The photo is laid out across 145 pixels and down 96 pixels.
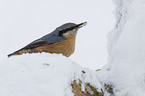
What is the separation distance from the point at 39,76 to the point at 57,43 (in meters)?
1.87

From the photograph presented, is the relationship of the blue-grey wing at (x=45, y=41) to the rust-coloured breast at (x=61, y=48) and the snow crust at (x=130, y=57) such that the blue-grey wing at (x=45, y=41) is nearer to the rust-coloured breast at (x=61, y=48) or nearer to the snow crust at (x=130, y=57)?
the rust-coloured breast at (x=61, y=48)

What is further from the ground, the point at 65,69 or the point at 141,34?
the point at 141,34

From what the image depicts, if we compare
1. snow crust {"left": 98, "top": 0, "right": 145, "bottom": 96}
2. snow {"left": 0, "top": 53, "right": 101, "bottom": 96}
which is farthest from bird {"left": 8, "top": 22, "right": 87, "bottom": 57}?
snow {"left": 0, "top": 53, "right": 101, "bottom": 96}

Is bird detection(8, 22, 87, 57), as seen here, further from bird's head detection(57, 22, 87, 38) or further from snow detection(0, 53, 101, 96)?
snow detection(0, 53, 101, 96)

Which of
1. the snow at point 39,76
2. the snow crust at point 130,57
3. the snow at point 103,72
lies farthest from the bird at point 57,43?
the snow at point 39,76

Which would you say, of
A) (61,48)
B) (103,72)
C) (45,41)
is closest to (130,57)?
(103,72)

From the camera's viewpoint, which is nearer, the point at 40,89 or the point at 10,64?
the point at 40,89

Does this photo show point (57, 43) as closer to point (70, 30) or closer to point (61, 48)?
→ point (61, 48)

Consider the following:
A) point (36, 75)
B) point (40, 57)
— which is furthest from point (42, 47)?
point (36, 75)

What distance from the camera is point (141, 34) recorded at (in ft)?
8.96

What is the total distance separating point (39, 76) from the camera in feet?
7.20

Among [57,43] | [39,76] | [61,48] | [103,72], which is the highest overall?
[57,43]

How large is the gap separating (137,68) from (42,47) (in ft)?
6.11

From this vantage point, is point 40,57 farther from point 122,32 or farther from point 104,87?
point 122,32
